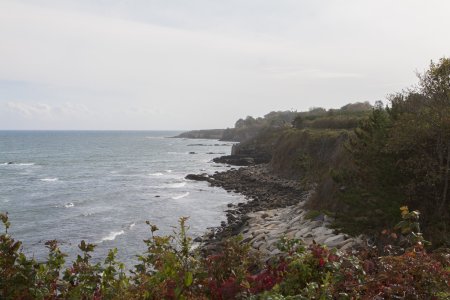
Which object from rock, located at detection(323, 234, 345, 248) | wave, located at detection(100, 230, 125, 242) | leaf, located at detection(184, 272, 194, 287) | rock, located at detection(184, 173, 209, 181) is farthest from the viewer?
rock, located at detection(184, 173, 209, 181)

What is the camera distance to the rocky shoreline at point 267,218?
2162 cm

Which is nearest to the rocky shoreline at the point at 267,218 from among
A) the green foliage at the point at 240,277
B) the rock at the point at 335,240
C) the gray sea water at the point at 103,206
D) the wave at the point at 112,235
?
the rock at the point at 335,240

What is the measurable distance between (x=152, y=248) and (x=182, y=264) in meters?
0.83

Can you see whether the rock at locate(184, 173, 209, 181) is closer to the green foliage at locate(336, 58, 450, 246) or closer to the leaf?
the green foliage at locate(336, 58, 450, 246)

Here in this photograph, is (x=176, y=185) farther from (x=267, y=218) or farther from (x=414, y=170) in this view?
(x=414, y=170)

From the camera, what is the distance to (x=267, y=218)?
32375 millimetres

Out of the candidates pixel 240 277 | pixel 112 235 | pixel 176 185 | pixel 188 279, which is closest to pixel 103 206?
pixel 112 235

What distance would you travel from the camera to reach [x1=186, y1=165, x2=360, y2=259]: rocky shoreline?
851 inches

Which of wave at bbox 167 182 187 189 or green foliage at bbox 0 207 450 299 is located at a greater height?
green foliage at bbox 0 207 450 299

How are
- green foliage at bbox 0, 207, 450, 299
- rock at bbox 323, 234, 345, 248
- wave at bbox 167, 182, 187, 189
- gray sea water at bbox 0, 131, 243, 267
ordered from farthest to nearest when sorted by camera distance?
wave at bbox 167, 182, 187, 189, gray sea water at bbox 0, 131, 243, 267, rock at bbox 323, 234, 345, 248, green foliage at bbox 0, 207, 450, 299

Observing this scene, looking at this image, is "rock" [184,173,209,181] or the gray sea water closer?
the gray sea water

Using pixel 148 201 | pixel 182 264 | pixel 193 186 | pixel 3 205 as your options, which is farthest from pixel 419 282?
pixel 193 186

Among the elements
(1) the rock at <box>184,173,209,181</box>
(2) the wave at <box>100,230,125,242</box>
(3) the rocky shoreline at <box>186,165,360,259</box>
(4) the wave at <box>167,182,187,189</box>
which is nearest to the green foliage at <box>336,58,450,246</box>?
(3) the rocky shoreline at <box>186,165,360,259</box>

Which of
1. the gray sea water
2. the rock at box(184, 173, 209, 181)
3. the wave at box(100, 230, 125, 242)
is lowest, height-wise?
the wave at box(100, 230, 125, 242)
